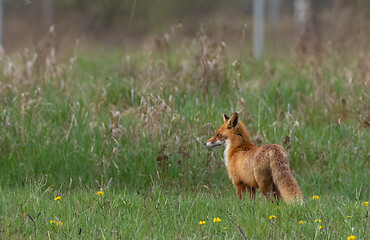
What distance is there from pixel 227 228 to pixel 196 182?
6.28 ft

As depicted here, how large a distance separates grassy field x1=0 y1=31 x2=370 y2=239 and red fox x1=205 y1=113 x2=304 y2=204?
202 millimetres

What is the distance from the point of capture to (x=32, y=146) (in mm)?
6461

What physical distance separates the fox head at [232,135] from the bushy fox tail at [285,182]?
853 mm

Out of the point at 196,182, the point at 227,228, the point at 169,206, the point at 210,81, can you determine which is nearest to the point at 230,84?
the point at 210,81

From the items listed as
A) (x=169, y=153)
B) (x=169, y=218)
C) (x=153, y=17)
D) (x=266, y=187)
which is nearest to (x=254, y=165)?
(x=266, y=187)

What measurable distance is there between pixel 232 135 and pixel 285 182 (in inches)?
42.9

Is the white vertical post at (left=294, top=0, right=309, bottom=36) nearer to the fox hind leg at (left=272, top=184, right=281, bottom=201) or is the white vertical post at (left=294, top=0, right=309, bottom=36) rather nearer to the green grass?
the fox hind leg at (left=272, top=184, right=281, bottom=201)

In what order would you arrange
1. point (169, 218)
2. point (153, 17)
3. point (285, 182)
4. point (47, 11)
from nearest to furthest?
point (169, 218) < point (285, 182) < point (153, 17) < point (47, 11)

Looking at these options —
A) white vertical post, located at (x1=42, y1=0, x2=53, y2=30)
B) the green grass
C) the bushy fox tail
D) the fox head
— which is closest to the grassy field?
the green grass

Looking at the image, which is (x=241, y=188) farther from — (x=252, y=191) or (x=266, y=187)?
(x=266, y=187)

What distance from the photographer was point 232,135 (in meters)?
5.75

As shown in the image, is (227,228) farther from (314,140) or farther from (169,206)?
(314,140)

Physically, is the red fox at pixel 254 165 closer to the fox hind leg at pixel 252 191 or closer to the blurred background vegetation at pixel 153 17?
the fox hind leg at pixel 252 191

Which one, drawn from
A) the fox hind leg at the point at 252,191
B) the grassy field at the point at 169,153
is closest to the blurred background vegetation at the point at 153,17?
the grassy field at the point at 169,153
